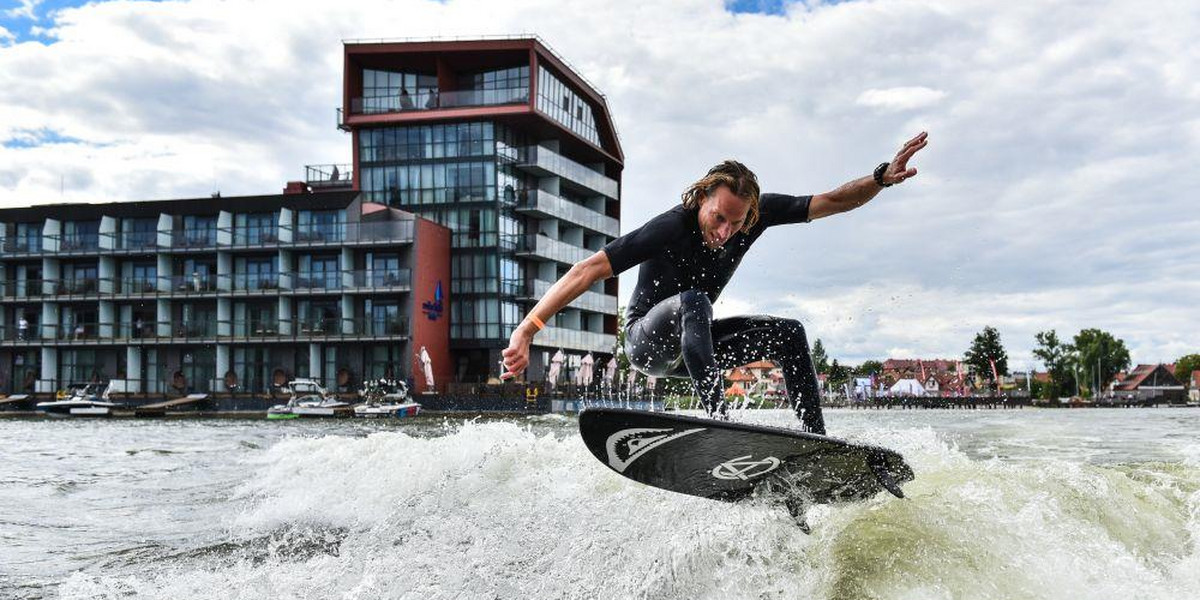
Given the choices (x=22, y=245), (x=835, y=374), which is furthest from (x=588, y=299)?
(x=835, y=374)

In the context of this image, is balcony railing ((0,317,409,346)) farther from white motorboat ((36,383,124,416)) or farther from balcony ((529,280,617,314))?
Result: balcony ((529,280,617,314))

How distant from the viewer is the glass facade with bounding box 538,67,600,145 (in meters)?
53.4

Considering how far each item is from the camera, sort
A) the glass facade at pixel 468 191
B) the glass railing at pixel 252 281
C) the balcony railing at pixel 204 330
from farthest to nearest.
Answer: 1. the glass facade at pixel 468 191
2. the glass railing at pixel 252 281
3. the balcony railing at pixel 204 330

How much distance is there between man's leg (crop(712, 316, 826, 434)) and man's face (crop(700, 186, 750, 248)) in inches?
A: 21.3

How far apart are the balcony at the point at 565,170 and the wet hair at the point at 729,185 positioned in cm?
4945

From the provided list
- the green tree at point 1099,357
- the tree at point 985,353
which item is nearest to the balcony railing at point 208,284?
the tree at point 985,353

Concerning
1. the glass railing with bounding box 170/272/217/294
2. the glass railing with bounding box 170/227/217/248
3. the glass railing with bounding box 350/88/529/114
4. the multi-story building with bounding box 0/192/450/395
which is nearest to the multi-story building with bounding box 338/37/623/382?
the glass railing with bounding box 350/88/529/114

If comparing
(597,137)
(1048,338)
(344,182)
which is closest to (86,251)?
(344,182)

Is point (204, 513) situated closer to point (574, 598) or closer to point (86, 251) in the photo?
point (574, 598)

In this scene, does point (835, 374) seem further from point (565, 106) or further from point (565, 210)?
point (565, 106)

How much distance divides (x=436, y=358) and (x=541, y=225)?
443 inches

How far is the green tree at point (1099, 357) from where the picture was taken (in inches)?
4604

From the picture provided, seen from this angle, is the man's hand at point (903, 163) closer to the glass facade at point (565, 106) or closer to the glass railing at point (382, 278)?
the glass railing at point (382, 278)

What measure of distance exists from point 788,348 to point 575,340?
50298mm
